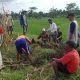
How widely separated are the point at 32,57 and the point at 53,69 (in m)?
2.42

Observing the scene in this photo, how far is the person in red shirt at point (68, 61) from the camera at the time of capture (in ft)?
26.4

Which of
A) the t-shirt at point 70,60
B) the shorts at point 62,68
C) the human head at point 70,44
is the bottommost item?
the shorts at point 62,68

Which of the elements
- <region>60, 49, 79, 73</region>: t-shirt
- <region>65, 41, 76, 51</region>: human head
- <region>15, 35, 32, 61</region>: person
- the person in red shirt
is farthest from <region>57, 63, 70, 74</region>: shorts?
<region>15, 35, 32, 61</region>: person

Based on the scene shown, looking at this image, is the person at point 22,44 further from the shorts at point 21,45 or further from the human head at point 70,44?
the human head at point 70,44

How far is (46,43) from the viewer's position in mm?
13727

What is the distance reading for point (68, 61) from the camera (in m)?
8.09

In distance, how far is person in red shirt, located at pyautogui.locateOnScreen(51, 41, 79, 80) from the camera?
8.04 meters

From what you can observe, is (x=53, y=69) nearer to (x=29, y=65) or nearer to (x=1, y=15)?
(x=29, y=65)

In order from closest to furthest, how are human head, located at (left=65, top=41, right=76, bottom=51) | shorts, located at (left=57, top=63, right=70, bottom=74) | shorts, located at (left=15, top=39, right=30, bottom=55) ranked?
human head, located at (left=65, top=41, right=76, bottom=51), shorts, located at (left=57, top=63, right=70, bottom=74), shorts, located at (left=15, top=39, right=30, bottom=55)

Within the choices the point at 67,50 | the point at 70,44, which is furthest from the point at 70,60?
the point at 70,44

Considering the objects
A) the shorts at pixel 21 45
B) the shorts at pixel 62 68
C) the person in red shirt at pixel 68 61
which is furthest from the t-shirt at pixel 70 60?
the shorts at pixel 21 45

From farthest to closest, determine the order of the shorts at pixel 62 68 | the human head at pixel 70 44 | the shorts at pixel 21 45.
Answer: the shorts at pixel 21 45
the shorts at pixel 62 68
the human head at pixel 70 44

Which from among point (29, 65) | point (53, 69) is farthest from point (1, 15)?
point (53, 69)

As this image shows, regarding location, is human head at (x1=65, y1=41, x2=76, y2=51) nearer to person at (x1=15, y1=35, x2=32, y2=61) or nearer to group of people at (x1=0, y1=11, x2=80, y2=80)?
group of people at (x1=0, y1=11, x2=80, y2=80)
